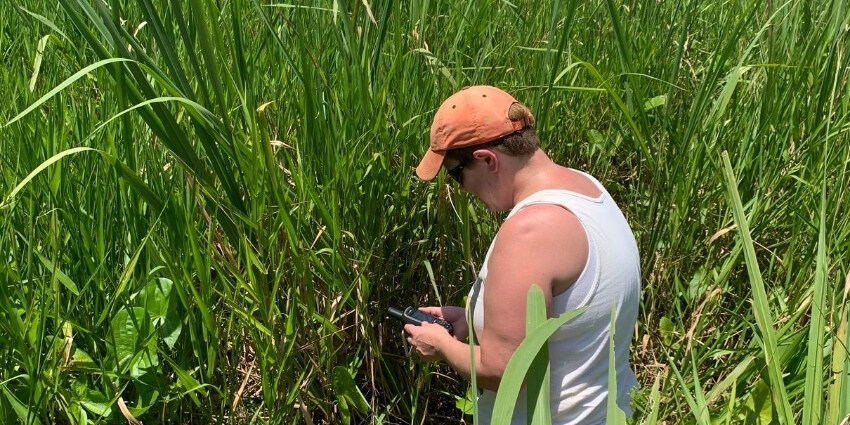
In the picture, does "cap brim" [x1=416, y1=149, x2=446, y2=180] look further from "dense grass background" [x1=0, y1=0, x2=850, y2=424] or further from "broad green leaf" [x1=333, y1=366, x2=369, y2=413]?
"broad green leaf" [x1=333, y1=366, x2=369, y2=413]

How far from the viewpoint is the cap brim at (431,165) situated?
1590 millimetres

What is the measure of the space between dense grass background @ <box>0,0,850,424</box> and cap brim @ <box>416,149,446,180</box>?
0.15 meters

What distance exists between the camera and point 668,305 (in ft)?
6.77

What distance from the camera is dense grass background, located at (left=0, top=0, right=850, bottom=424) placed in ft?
4.71

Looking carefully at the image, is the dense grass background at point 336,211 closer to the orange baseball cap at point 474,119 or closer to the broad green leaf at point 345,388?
the broad green leaf at point 345,388

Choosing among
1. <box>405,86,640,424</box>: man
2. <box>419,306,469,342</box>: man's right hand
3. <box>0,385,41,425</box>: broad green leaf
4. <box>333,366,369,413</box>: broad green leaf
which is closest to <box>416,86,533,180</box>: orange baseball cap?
<box>405,86,640,424</box>: man

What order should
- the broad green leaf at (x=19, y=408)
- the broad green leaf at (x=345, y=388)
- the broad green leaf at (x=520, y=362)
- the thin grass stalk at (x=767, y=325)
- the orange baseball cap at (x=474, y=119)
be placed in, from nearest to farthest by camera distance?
the broad green leaf at (x=520, y=362) < the thin grass stalk at (x=767, y=325) < the broad green leaf at (x=19, y=408) < the orange baseball cap at (x=474, y=119) < the broad green leaf at (x=345, y=388)

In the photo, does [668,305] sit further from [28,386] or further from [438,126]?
[28,386]

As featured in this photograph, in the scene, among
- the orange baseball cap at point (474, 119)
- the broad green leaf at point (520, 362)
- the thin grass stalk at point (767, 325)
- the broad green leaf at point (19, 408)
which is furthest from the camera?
the orange baseball cap at point (474, 119)

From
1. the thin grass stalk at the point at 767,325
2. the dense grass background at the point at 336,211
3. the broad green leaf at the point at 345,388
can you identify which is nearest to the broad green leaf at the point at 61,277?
the dense grass background at the point at 336,211

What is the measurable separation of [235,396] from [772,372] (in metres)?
1.02

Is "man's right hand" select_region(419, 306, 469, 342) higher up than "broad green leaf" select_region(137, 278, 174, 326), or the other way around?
"broad green leaf" select_region(137, 278, 174, 326)

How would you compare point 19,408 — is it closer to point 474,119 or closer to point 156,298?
point 156,298

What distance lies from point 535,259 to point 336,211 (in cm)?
44
